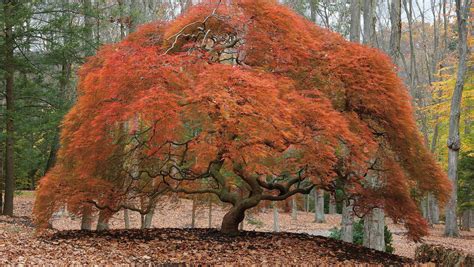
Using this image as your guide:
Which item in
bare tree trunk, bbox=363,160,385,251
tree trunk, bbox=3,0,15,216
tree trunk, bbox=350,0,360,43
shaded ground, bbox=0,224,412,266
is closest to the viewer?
shaded ground, bbox=0,224,412,266

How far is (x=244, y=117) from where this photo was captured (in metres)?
7.42

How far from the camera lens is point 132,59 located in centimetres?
816

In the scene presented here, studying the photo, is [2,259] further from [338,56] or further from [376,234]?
[376,234]

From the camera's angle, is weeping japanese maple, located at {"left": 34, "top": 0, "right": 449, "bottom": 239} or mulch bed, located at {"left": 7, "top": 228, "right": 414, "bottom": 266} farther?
mulch bed, located at {"left": 7, "top": 228, "right": 414, "bottom": 266}

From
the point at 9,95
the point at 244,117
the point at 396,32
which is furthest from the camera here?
the point at 9,95

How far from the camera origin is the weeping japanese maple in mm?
7703

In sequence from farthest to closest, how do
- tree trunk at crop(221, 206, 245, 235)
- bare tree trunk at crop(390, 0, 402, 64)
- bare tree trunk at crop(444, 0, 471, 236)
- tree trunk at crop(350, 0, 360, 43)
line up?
bare tree trunk at crop(444, 0, 471, 236) → tree trunk at crop(350, 0, 360, 43) → bare tree trunk at crop(390, 0, 402, 64) → tree trunk at crop(221, 206, 245, 235)

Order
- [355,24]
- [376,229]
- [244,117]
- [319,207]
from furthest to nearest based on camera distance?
[319,207] → [355,24] → [376,229] → [244,117]

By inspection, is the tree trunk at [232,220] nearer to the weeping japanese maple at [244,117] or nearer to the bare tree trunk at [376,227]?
the weeping japanese maple at [244,117]

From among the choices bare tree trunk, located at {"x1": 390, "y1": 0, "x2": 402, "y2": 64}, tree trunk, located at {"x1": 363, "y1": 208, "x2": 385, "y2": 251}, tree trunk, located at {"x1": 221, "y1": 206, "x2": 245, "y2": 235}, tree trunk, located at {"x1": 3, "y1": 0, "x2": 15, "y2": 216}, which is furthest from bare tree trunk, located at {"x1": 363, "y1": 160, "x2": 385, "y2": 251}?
tree trunk, located at {"x1": 3, "y1": 0, "x2": 15, "y2": 216}

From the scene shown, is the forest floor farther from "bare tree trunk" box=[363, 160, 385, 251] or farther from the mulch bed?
"bare tree trunk" box=[363, 160, 385, 251]

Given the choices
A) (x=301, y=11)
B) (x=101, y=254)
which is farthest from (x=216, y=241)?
(x=301, y=11)

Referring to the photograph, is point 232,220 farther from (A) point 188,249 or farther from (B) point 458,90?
(B) point 458,90

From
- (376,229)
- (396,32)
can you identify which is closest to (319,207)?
(376,229)
